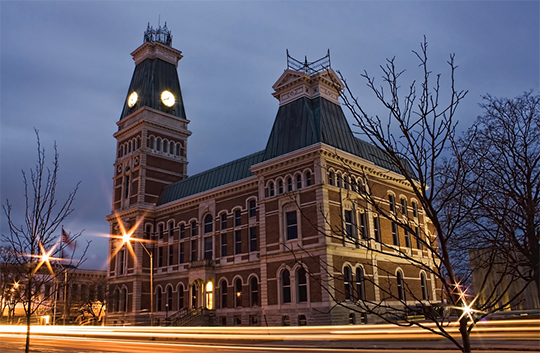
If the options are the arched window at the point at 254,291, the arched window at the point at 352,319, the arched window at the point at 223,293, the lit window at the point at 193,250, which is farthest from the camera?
the lit window at the point at 193,250

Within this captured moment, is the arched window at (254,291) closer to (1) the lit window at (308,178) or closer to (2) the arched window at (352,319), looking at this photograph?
(2) the arched window at (352,319)

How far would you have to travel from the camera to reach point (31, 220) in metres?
12.6

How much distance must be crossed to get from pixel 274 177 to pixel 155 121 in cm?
2287

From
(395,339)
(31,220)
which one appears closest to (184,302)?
(395,339)

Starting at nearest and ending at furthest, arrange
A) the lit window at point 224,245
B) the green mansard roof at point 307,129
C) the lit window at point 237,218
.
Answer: the green mansard roof at point 307,129, the lit window at point 237,218, the lit window at point 224,245

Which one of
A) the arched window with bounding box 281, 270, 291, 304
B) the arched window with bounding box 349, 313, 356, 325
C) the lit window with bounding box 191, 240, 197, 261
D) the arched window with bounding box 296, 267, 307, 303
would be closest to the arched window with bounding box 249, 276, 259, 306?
the arched window with bounding box 281, 270, 291, 304

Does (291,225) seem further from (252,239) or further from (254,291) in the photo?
(254,291)

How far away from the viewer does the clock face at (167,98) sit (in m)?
56.6

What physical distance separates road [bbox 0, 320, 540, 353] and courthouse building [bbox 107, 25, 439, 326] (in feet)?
10.4

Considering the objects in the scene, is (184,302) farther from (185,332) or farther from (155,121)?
(155,121)

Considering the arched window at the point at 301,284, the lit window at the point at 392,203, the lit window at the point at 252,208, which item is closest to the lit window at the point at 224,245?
the lit window at the point at 252,208

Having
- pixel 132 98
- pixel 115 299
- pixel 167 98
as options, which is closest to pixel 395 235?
pixel 115 299

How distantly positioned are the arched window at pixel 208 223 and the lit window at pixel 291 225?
37.0 ft

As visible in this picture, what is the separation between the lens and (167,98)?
2247 inches
